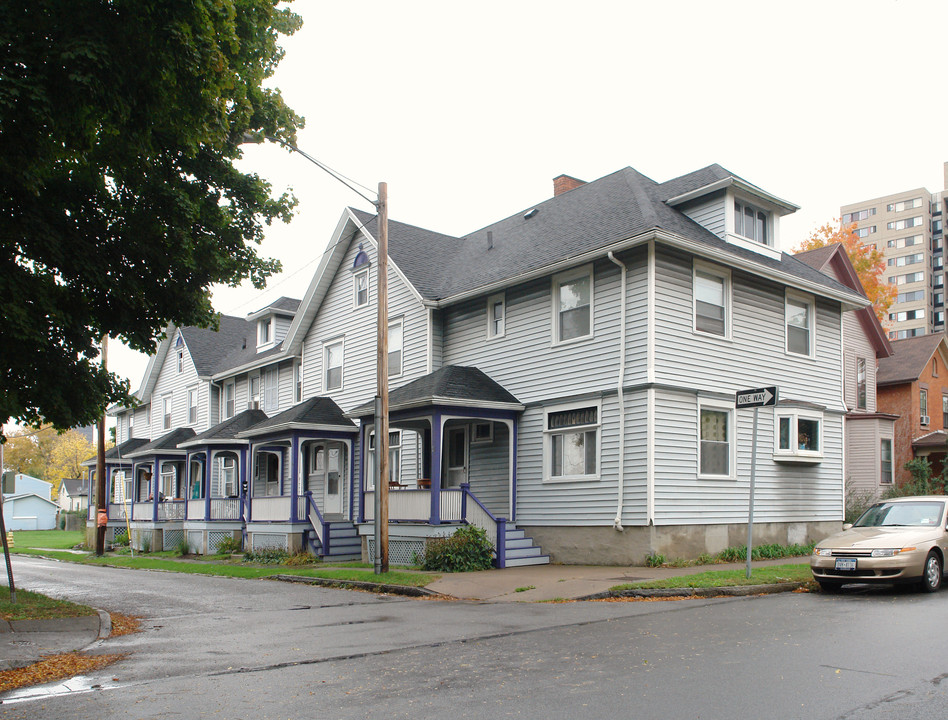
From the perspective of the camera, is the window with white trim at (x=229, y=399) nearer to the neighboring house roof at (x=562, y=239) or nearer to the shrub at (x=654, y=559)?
the neighboring house roof at (x=562, y=239)

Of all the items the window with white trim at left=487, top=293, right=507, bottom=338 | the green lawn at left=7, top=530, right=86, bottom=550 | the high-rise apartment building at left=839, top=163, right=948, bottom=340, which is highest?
the high-rise apartment building at left=839, top=163, right=948, bottom=340

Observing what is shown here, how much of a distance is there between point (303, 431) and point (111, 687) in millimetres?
17432

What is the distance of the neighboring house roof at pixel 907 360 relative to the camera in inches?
1473

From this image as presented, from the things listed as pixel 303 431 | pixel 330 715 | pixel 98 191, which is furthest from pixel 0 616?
pixel 303 431

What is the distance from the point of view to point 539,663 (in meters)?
8.32

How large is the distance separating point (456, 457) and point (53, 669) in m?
14.5

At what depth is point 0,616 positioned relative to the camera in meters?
12.2

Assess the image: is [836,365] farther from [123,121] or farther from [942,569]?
[123,121]

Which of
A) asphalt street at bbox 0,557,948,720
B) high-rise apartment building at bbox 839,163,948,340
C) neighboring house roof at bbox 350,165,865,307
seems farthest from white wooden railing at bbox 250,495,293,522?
high-rise apartment building at bbox 839,163,948,340

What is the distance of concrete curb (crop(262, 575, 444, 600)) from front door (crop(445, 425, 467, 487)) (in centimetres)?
507

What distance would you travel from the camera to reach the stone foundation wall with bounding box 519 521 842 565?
57.8 ft

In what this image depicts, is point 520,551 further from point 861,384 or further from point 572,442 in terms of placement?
point 861,384

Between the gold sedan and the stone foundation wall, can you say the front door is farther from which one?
the gold sedan

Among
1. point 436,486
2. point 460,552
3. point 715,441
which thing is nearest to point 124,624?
point 460,552
